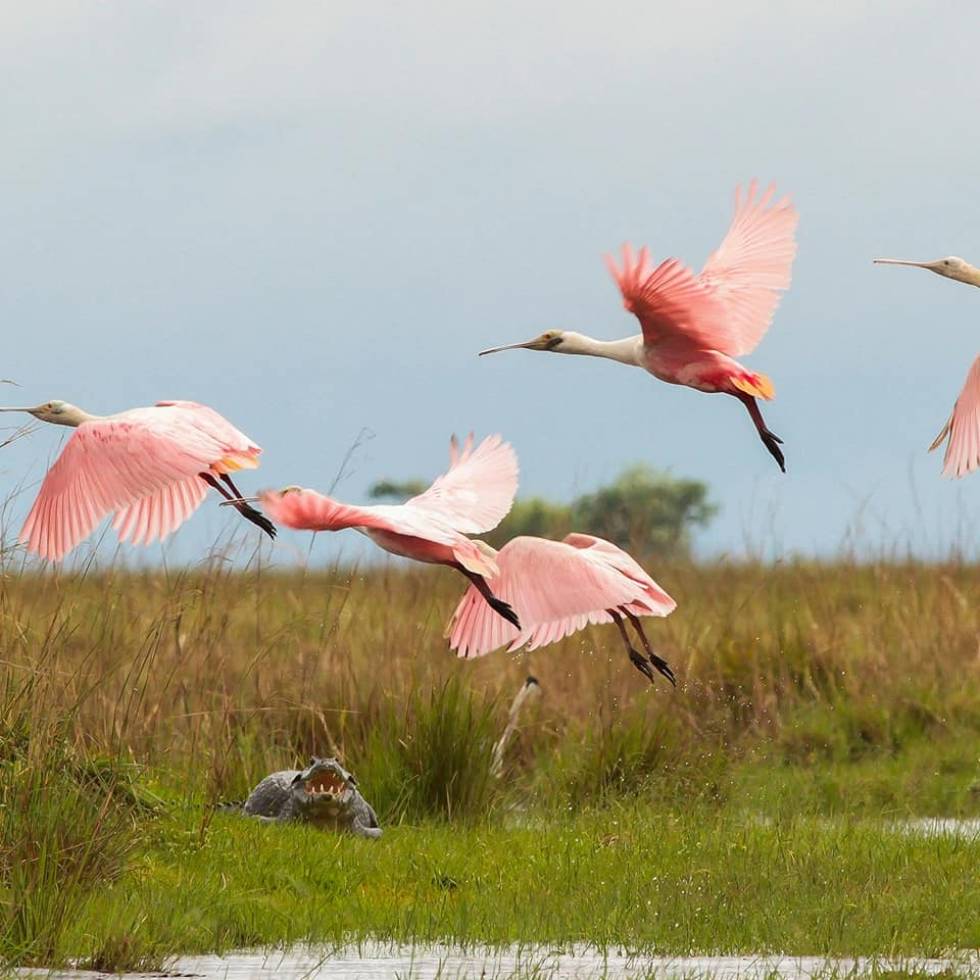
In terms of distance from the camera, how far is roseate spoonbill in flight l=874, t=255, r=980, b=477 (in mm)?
8320

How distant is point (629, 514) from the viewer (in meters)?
Answer: 30.3

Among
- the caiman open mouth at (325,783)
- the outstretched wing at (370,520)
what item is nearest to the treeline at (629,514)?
the caiman open mouth at (325,783)

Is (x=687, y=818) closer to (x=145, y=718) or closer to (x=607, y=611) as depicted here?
(x=145, y=718)

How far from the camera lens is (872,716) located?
622 inches

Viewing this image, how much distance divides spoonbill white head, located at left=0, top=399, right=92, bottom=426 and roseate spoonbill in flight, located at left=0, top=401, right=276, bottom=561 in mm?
665

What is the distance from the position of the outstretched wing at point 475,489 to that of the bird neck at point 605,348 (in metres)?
0.53

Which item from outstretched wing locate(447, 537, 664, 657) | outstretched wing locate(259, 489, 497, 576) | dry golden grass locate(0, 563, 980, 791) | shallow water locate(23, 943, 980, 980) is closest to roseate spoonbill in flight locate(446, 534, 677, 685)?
outstretched wing locate(447, 537, 664, 657)

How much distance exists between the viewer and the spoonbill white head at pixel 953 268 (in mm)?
8422

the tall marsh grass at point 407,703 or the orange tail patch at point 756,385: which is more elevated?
the orange tail patch at point 756,385

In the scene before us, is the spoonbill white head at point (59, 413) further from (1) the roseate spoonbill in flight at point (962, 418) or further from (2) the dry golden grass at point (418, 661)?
(1) the roseate spoonbill in flight at point (962, 418)

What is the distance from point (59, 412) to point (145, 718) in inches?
164

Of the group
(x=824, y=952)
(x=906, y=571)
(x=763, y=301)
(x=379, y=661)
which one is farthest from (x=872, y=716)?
(x=763, y=301)

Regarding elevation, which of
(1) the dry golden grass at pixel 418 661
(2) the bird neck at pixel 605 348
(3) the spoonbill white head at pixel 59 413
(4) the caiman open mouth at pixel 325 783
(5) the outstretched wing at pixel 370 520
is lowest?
(4) the caiman open mouth at pixel 325 783

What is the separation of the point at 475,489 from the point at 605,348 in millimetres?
895
